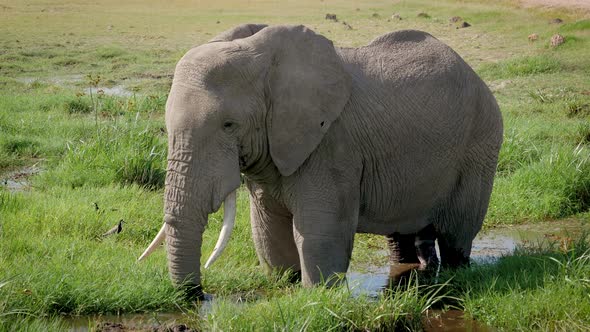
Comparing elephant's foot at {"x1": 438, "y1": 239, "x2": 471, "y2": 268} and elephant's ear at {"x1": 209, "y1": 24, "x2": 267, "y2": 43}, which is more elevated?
elephant's ear at {"x1": 209, "y1": 24, "x2": 267, "y2": 43}

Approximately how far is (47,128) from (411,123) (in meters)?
5.91

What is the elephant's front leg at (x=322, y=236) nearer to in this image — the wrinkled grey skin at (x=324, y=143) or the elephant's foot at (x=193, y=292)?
the wrinkled grey skin at (x=324, y=143)

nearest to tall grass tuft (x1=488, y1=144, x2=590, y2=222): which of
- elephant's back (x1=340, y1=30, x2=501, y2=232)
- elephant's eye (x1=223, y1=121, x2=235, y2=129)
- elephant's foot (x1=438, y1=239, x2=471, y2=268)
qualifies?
elephant's foot (x1=438, y1=239, x2=471, y2=268)

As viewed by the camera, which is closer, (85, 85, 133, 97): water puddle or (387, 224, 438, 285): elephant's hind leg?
(387, 224, 438, 285): elephant's hind leg

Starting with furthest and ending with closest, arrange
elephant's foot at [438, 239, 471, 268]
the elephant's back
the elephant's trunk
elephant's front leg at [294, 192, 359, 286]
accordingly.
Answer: elephant's foot at [438, 239, 471, 268]
the elephant's back
elephant's front leg at [294, 192, 359, 286]
the elephant's trunk

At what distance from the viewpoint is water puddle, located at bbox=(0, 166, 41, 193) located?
327 inches

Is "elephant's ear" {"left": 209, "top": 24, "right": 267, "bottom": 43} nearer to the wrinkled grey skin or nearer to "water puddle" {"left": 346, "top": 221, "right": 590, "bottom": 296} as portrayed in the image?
the wrinkled grey skin

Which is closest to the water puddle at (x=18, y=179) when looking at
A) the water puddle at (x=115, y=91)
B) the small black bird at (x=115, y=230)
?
the small black bird at (x=115, y=230)

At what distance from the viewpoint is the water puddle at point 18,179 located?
831 centimetres

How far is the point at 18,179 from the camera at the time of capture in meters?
8.77

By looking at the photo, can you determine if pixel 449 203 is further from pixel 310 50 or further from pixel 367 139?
pixel 310 50

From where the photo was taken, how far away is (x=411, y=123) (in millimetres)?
5727

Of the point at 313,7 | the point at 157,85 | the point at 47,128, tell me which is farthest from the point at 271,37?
the point at 313,7

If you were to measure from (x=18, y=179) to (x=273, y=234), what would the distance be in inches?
152
